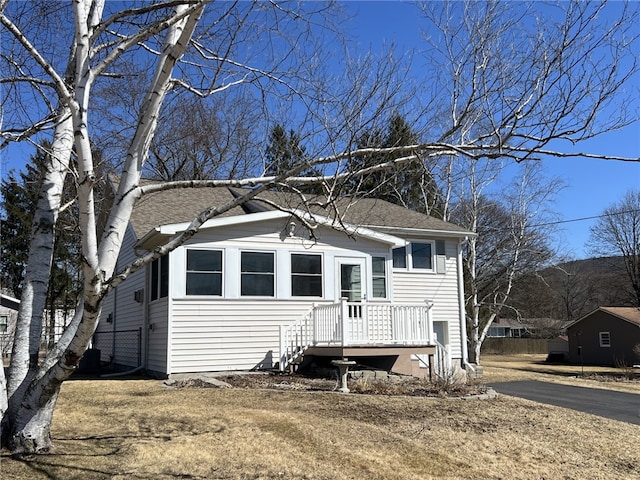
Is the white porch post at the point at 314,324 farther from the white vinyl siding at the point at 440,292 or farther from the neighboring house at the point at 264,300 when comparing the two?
the white vinyl siding at the point at 440,292

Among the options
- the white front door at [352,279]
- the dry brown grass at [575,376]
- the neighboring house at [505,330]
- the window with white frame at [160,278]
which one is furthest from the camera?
the neighboring house at [505,330]

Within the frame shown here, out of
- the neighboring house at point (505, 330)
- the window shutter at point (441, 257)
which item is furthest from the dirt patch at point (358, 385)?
the neighboring house at point (505, 330)

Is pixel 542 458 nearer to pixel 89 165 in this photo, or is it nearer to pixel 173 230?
pixel 89 165

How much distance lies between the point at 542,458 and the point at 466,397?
11.3ft

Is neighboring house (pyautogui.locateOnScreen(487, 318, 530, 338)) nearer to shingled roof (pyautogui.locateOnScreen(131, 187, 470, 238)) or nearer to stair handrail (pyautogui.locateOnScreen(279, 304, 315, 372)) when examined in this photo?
shingled roof (pyautogui.locateOnScreen(131, 187, 470, 238))

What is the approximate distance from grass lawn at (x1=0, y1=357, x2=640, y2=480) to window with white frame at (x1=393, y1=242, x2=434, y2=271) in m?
8.17

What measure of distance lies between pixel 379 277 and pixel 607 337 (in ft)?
78.8

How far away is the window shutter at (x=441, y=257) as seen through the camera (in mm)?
18109

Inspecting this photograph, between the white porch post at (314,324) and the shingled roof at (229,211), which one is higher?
the shingled roof at (229,211)

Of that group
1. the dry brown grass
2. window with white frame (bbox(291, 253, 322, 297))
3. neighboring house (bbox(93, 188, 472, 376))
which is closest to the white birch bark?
neighboring house (bbox(93, 188, 472, 376))

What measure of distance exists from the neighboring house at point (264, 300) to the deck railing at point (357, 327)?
2 centimetres

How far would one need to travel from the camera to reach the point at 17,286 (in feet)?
103

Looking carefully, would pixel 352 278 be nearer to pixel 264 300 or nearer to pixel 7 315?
pixel 264 300

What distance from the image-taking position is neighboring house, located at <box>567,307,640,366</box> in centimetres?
Result: 3170
